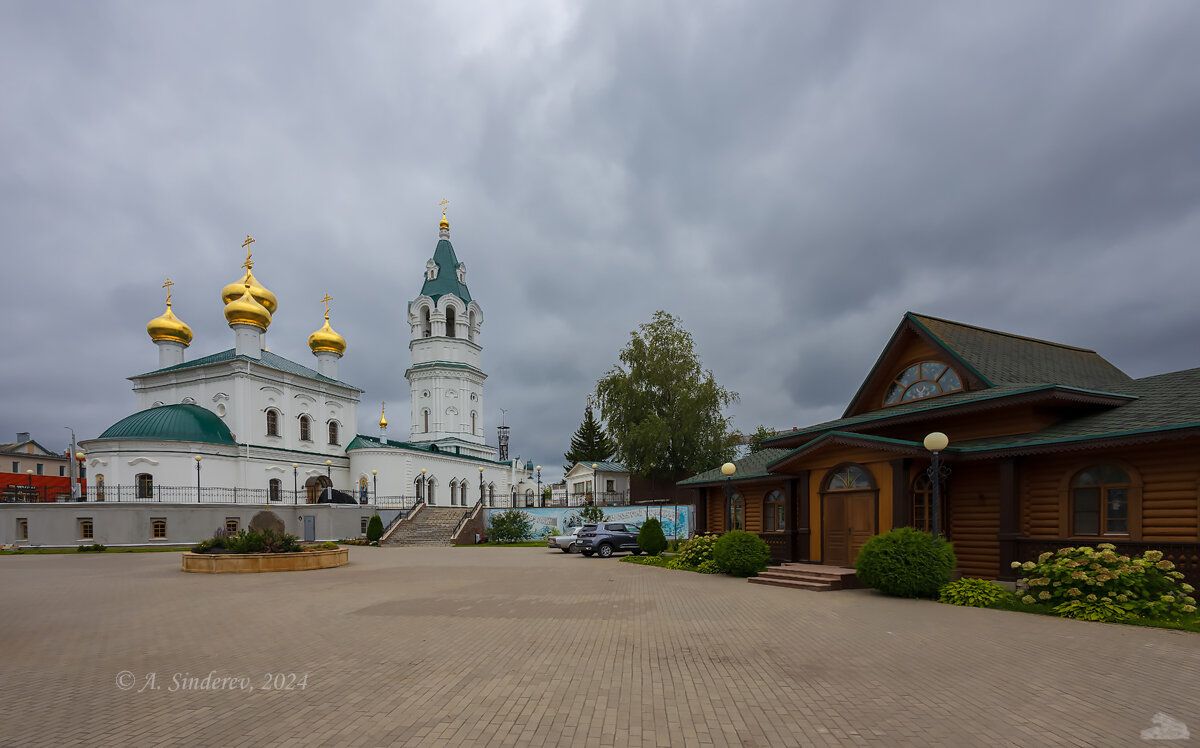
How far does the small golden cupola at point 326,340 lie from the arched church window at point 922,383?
4363 centimetres

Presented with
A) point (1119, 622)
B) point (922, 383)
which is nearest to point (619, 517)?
point (922, 383)

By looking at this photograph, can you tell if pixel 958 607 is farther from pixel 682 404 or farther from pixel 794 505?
pixel 682 404

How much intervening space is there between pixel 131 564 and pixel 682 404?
27628mm

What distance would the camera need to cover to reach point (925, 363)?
652 inches

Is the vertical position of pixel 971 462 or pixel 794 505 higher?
pixel 971 462

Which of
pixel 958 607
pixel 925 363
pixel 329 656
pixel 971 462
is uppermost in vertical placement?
pixel 925 363

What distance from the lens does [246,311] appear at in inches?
1634

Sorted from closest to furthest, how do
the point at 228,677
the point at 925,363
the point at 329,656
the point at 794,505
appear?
the point at 228,677 < the point at 329,656 < the point at 925,363 < the point at 794,505

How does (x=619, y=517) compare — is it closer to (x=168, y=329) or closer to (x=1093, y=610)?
(x=1093, y=610)

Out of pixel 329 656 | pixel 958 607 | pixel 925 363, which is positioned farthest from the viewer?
pixel 925 363

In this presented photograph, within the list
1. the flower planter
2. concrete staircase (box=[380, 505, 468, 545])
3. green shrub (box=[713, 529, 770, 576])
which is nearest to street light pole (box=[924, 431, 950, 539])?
green shrub (box=[713, 529, 770, 576])

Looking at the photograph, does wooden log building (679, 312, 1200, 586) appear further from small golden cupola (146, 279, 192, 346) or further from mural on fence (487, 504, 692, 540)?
small golden cupola (146, 279, 192, 346)

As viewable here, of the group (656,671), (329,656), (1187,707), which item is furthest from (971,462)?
(329,656)

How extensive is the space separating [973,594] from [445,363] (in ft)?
147
